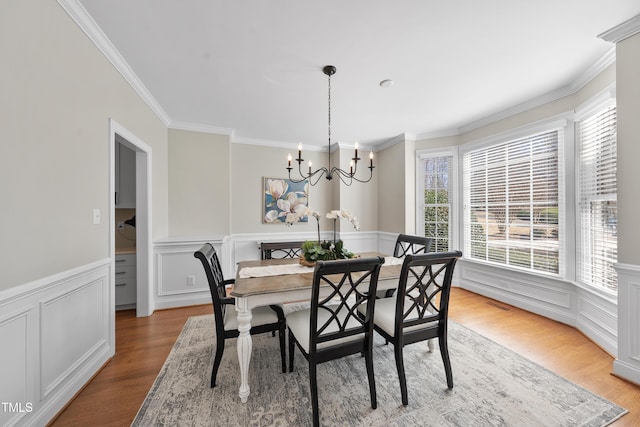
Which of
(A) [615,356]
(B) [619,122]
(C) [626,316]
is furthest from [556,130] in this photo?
(A) [615,356]

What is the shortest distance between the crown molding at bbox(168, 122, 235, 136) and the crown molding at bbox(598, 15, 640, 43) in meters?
4.16

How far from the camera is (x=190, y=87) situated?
2.70 m

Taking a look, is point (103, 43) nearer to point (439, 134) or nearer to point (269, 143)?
point (269, 143)

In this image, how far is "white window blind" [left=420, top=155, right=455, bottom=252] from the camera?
13.5 feet

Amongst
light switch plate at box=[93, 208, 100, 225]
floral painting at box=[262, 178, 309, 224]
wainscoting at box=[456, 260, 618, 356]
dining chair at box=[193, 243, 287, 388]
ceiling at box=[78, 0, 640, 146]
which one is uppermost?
ceiling at box=[78, 0, 640, 146]

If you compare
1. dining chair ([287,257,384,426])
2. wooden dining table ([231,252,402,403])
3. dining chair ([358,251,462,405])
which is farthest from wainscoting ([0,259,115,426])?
dining chair ([358,251,462,405])

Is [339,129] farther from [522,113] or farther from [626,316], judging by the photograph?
[626,316]

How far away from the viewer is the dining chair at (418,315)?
5.23 ft

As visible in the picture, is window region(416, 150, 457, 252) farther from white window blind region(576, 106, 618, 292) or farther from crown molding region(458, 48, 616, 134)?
white window blind region(576, 106, 618, 292)

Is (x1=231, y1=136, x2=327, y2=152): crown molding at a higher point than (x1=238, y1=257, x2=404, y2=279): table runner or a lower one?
higher

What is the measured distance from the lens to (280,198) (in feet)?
15.3

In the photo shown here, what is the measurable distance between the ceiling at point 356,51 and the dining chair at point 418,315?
1.66 meters

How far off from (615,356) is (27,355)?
4250 millimetres

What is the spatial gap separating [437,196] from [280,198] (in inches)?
109
